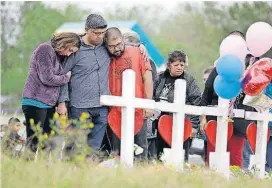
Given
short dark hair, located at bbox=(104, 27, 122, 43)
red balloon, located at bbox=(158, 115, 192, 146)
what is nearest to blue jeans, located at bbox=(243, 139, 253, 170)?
red balloon, located at bbox=(158, 115, 192, 146)

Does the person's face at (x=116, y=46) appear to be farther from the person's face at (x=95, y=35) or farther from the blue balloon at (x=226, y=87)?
the blue balloon at (x=226, y=87)

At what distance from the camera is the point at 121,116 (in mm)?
7426

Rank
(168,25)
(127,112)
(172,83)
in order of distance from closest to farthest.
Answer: (127,112) → (172,83) → (168,25)

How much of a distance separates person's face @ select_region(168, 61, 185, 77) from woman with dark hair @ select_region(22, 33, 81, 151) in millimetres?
1171

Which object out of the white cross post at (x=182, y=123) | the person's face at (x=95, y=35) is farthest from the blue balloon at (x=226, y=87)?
the person's face at (x=95, y=35)

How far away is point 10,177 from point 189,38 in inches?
1001

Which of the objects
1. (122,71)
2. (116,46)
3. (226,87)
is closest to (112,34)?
(116,46)

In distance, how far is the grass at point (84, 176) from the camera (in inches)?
242

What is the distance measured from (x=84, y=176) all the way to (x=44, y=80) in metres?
1.17

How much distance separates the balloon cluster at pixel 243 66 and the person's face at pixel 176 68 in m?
0.38

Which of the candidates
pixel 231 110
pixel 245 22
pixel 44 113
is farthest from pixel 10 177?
pixel 245 22

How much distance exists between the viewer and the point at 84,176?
6.27 m

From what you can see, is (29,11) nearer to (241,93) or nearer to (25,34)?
(25,34)

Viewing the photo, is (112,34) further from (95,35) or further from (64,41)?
(64,41)
